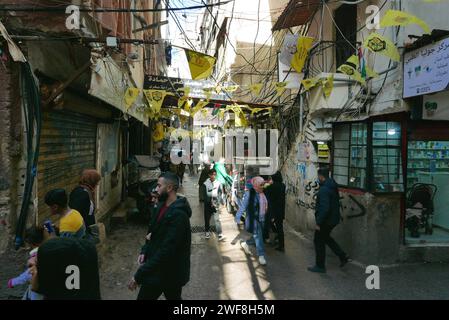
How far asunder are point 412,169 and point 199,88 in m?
7.24

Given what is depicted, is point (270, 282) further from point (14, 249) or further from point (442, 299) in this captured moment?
point (14, 249)

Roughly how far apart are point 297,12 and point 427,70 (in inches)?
190

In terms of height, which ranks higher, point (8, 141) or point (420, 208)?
point (8, 141)

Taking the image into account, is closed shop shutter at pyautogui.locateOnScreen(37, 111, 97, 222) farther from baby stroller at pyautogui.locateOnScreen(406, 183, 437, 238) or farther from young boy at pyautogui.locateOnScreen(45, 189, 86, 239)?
baby stroller at pyautogui.locateOnScreen(406, 183, 437, 238)

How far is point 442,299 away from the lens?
5457 mm

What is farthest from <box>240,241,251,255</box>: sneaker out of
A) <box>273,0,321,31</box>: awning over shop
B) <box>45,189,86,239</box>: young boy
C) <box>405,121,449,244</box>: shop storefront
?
<box>273,0,321,31</box>: awning over shop

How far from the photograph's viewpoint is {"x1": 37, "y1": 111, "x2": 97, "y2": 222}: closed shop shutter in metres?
5.80

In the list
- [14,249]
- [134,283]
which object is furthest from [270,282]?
[14,249]

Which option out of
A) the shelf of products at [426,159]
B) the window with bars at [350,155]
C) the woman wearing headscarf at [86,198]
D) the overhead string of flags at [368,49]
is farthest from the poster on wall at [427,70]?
the woman wearing headscarf at [86,198]

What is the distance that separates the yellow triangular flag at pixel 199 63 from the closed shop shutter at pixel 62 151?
2506 millimetres

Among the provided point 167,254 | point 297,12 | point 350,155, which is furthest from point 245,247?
point 297,12

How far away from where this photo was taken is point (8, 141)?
195 inches

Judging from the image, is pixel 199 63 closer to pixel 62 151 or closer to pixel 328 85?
pixel 328 85

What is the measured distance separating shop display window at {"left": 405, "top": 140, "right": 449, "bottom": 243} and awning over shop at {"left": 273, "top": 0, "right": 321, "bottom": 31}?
425 centimetres
